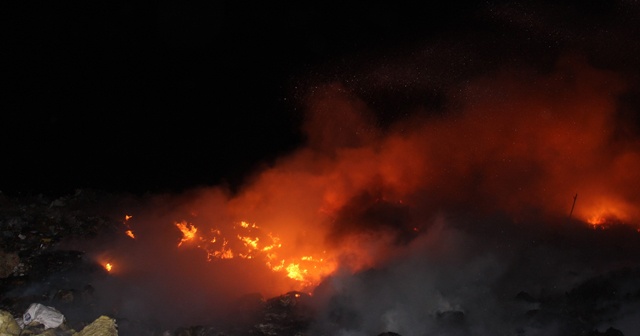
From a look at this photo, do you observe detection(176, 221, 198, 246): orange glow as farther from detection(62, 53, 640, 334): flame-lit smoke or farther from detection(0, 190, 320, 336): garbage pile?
detection(0, 190, 320, 336): garbage pile

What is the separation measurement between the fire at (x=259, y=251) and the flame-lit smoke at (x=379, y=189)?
1.2 inches

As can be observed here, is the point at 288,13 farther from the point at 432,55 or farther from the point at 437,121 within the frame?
the point at 437,121

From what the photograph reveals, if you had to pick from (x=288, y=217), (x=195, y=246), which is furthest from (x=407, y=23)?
(x=195, y=246)

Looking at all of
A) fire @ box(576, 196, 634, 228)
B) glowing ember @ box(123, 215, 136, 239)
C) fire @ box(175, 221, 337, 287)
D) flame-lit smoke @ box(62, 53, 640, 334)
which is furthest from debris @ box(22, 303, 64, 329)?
fire @ box(576, 196, 634, 228)

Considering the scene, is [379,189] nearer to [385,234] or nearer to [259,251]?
[385,234]

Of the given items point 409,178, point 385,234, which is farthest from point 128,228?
point 409,178

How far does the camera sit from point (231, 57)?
15.6 m

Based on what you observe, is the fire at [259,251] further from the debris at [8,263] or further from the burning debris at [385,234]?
the debris at [8,263]

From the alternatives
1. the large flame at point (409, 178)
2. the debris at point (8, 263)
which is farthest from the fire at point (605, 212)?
the debris at point (8, 263)

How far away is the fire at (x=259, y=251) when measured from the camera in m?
9.51

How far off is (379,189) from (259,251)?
13.7 feet

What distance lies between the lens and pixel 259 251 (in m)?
9.84

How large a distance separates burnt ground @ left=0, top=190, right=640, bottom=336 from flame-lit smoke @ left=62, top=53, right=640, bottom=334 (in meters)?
0.74

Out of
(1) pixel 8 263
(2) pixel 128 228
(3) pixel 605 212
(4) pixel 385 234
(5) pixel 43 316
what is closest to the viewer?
(5) pixel 43 316
